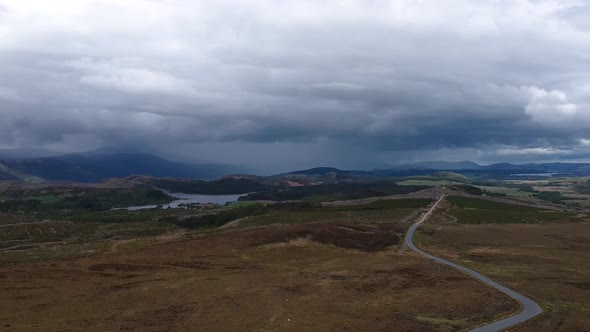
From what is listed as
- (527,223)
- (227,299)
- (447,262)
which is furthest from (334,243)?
(527,223)

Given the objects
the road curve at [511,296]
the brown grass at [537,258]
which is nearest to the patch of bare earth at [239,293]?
the road curve at [511,296]

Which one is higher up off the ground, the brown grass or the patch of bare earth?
the patch of bare earth

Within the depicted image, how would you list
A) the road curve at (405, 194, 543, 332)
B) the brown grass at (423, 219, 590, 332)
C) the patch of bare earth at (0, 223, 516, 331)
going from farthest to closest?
the brown grass at (423, 219, 590, 332) → the road curve at (405, 194, 543, 332) → the patch of bare earth at (0, 223, 516, 331)

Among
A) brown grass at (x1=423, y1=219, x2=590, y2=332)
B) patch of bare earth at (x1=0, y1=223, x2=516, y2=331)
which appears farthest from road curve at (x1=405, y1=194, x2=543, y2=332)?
patch of bare earth at (x1=0, y1=223, x2=516, y2=331)

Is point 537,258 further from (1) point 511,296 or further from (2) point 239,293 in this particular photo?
(2) point 239,293

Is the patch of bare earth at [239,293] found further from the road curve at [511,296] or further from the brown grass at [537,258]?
the brown grass at [537,258]

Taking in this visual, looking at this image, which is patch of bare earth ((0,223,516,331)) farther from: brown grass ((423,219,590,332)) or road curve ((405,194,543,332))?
brown grass ((423,219,590,332))

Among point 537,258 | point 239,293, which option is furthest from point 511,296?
point 537,258

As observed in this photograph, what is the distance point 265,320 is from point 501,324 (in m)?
24.2

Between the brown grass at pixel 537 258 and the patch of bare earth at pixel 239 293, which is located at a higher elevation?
the patch of bare earth at pixel 239 293

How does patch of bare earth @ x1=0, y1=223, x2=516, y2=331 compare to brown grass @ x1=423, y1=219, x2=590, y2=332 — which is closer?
patch of bare earth @ x1=0, y1=223, x2=516, y2=331

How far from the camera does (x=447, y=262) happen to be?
82.2m

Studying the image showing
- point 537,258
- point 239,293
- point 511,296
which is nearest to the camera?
point 239,293

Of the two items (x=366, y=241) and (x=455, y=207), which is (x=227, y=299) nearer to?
(x=366, y=241)
